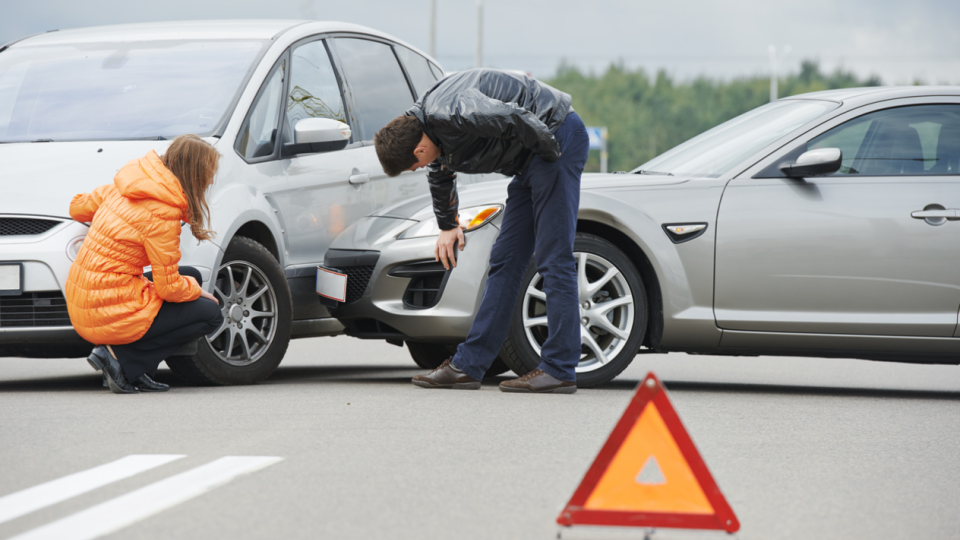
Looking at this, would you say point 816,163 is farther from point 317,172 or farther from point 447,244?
point 317,172

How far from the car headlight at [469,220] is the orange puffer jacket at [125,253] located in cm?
123

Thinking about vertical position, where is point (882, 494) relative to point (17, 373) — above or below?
above

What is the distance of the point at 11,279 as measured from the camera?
528 cm

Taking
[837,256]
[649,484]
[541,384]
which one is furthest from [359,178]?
[649,484]

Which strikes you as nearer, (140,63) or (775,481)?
(775,481)

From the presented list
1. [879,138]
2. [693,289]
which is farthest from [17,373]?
[879,138]

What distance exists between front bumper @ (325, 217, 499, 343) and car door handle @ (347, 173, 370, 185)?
725 millimetres

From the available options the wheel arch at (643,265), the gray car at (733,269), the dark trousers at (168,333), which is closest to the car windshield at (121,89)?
the dark trousers at (168,333)

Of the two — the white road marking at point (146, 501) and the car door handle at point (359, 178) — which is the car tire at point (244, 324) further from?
the white road marking at point (146, 501)

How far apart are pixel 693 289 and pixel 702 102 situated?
404 feet

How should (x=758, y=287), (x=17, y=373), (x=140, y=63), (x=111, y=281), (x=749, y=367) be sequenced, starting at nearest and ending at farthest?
(x=111, y=281) → (x=758, y=287) → (x=140, y=63) → (x=17, y=373) → (x=749, y=367)

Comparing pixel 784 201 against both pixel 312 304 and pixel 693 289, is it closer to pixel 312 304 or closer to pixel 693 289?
pixel 693 289

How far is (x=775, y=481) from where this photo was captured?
3.82 meters

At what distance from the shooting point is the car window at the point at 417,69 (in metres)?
7.86
